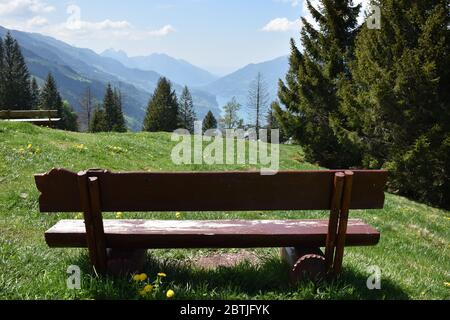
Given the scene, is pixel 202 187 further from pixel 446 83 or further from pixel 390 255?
pixel 446 83

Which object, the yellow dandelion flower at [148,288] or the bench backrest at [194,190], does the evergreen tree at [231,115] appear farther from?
the yellow dandelion flower at [148,288]

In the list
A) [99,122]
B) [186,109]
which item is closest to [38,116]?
[99,122]

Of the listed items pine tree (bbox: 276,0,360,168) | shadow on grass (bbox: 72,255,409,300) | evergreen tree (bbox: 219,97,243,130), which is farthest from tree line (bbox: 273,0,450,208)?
evergreen tree (bbox: 219,97,243,130)

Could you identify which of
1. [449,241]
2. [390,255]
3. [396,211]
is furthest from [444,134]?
[390,255]

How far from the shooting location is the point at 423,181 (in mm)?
18922

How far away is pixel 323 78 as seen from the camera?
2758cm

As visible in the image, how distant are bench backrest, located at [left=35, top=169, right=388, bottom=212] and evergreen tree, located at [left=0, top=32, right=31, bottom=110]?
269 feet

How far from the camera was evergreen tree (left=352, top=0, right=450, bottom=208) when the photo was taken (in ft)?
57.4

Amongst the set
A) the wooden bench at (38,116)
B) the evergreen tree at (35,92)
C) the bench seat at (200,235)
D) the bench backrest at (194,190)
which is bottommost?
the bench seat at (200,235)

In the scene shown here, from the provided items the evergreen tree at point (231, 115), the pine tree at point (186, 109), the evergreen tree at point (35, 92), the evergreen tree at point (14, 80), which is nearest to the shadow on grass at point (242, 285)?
the evergreen tree at point (14, 80)

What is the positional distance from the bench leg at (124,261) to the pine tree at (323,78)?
22686 millimetres

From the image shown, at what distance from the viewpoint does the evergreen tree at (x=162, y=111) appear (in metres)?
76.4

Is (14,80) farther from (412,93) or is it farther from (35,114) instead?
(412,93)

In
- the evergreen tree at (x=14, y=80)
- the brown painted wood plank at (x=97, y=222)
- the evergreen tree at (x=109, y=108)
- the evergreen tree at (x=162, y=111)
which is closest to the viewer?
the brown painted wood plank at (x=97, y=222)
